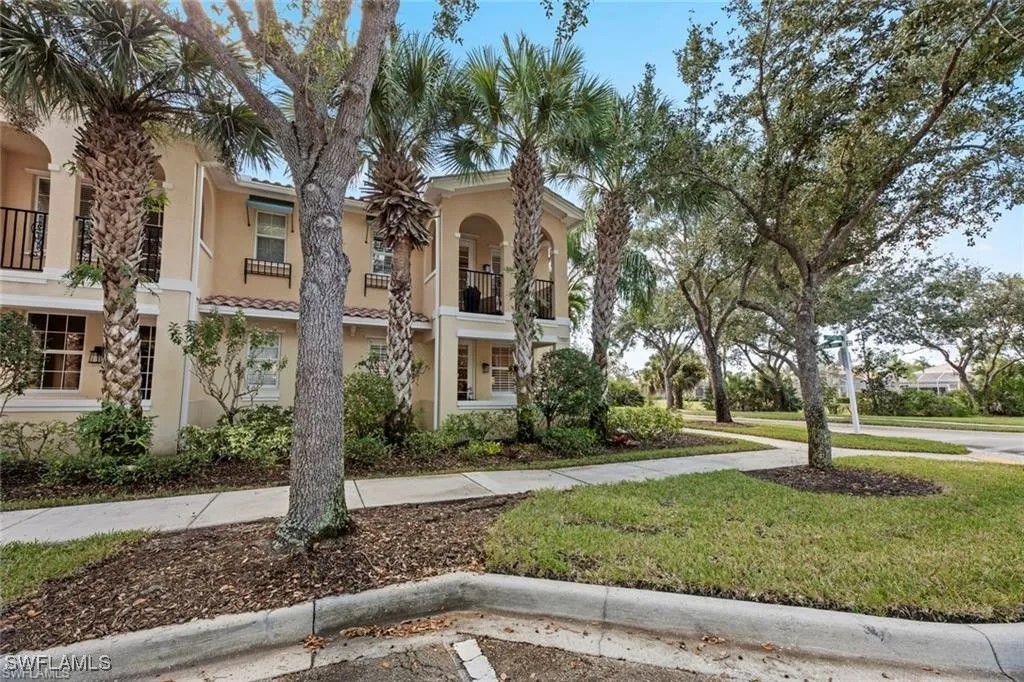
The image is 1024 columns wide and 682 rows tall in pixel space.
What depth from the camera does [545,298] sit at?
13.9 metres

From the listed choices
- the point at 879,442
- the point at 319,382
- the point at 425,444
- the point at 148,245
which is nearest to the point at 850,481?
the point at 879,442

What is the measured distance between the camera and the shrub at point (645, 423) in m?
12.2

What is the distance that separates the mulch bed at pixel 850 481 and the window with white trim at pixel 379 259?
11.0m

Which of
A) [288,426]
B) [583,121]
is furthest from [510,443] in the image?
[583,121]

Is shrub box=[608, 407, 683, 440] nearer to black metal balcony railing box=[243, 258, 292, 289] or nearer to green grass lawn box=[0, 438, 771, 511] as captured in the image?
green grass lawn box=[0, 438, 771, 511]

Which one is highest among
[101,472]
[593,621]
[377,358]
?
[377,358]

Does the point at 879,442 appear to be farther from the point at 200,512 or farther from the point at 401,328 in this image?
the point at 200,512

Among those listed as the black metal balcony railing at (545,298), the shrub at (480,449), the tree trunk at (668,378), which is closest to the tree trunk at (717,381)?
the black metal balcony railing at (545,298)

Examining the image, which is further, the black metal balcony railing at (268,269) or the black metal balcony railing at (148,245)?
the black metal balcony railing at (268,269)

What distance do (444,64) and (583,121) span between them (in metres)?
2.98

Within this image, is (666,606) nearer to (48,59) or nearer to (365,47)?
(365,47)

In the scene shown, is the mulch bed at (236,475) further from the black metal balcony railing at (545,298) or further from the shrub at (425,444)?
the black metal balcony railing at (545,298)

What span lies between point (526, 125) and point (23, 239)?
10683 mm

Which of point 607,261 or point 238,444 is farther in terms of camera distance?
point 607,261
